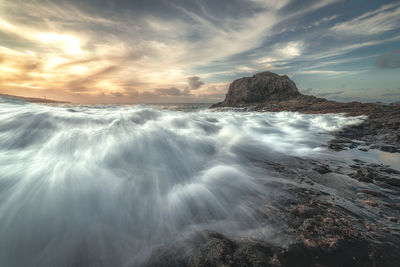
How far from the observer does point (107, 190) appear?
236 centimetres

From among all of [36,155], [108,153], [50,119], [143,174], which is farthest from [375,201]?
[50,119]

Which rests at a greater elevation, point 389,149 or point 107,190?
point 107,190

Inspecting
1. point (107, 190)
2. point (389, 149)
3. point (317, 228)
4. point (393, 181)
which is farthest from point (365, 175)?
point (107, 190)

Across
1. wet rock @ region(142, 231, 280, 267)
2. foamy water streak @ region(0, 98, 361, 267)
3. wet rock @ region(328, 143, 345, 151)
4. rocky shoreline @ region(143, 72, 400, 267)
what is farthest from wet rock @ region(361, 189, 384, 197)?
wet rock @ region(328, 143, 345, 151)

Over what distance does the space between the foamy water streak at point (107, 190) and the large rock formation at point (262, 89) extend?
160 ft

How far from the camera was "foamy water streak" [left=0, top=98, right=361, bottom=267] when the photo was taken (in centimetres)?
169

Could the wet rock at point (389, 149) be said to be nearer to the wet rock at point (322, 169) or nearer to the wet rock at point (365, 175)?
the wet rock at point (365, 175)

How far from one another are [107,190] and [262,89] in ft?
188

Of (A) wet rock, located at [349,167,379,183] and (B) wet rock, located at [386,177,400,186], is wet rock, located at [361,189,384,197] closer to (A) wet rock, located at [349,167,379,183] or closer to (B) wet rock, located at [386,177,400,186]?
(A) wet rock, located at [349,167,379,183]

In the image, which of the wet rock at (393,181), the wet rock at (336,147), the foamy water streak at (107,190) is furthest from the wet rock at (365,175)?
the wet rock at (336,147)

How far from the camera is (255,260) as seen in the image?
156cm

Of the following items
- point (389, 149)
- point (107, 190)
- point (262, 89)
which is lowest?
point (389, 149)

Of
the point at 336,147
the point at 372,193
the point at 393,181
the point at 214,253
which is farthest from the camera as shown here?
the point at 336,147

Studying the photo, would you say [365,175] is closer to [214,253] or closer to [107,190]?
[214,253]
